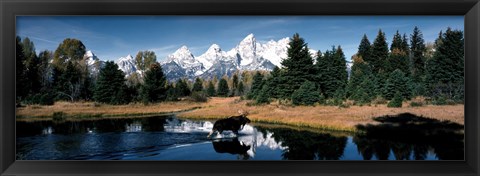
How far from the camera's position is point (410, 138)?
580cm

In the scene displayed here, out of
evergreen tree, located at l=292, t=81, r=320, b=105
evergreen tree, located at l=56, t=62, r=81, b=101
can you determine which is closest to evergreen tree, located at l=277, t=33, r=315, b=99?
evergreen tree, located at l=292, t=81, r=320, b=105

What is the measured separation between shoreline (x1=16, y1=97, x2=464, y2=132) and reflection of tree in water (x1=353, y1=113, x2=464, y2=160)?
0.50 feet

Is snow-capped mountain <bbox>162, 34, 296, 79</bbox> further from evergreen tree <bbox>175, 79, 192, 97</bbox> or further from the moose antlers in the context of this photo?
the moose antlers

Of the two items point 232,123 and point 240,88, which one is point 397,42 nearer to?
point 240,88

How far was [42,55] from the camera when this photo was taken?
5.79 metres

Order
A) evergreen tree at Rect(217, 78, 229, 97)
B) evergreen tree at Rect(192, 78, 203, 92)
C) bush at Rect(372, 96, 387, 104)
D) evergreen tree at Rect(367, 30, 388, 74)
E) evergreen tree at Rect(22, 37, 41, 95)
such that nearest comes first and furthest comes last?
Result: evergreen tree at Rect(22, 37, 41, 95) < evergreen tree at Rect(367, 30, 388, 74) < bush at Rect(372, 96, 387, 104) < evergreen tree at Rect(217, 78, 229, 97) < evergreen tree at Rect(192, 78, 203, 92)

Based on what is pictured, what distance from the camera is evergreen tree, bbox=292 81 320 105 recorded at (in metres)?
6.52

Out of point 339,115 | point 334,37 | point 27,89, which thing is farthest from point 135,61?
point 339,115

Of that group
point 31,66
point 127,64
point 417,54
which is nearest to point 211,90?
point 127,64

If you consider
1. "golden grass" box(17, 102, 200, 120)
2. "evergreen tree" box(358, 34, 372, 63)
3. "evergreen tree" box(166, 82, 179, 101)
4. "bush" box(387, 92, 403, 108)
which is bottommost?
"golden grass" box(17, 102, 200, 120)

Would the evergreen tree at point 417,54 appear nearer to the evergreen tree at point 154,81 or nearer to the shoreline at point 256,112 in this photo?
the shoreline at point 256,112

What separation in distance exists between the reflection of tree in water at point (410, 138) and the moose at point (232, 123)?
1.98 m

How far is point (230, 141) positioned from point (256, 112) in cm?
72

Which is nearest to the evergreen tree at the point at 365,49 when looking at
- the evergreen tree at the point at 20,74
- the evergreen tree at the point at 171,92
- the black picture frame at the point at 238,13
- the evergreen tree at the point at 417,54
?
the evergreen tree at the point at 417,54
